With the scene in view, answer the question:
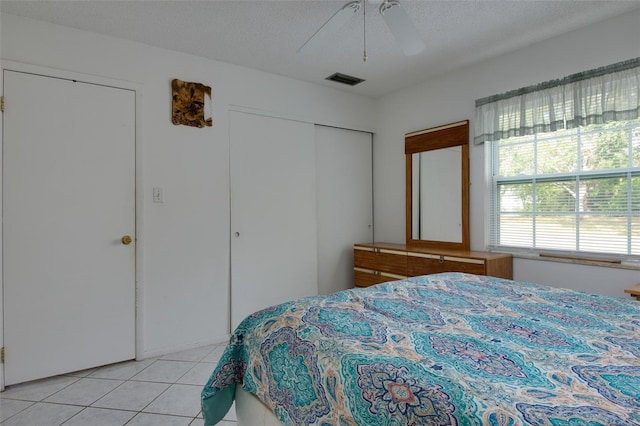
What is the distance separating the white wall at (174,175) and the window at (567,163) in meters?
2.24

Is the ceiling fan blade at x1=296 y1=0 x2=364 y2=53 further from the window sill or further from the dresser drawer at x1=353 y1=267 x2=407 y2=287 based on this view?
the window sill

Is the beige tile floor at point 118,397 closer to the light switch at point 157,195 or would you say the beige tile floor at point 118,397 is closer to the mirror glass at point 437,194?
the light switch at point 157,195

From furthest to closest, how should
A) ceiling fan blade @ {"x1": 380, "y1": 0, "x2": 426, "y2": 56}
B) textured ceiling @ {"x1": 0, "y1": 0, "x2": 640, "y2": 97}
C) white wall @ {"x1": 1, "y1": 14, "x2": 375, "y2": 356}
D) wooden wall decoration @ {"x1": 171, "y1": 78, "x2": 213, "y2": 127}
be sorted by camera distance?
wooden wall decoration @ {"x1": 171, "y1": 78, "x2": 213, "y2": 127} < white wall @ {"x1": 1, "y1": 14, "x2": 375, "y2": 356} < textured ceiling @ {"x1": 0, "y1": 0, "x2": 640, "y2": 97} < ceiling fan blade @ {"x1": 380, "y1": 0, "x2": 426, "y2": 56}

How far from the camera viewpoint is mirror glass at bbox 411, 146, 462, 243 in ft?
11.1

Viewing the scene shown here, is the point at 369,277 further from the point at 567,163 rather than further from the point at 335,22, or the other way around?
the point at 335,22

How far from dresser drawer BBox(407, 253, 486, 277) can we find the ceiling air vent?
5.95 ft

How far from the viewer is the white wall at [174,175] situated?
101 inches

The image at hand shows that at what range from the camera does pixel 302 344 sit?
118 cm

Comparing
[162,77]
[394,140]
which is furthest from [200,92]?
[394,140]

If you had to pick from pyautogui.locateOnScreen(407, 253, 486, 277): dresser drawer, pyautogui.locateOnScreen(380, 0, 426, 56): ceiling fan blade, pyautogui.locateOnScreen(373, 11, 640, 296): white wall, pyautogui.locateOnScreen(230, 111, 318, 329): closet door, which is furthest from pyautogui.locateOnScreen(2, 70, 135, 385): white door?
pyautogui.locateOnScreen(373, 11, 640, 296): white wall

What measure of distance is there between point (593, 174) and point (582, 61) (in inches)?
32.1

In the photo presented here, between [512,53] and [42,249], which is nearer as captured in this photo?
[42,249]

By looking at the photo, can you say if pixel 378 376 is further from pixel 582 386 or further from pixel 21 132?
pixel 21 132

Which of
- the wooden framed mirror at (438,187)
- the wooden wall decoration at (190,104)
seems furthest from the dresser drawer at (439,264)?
the wooden wall decoration at (190,104)
